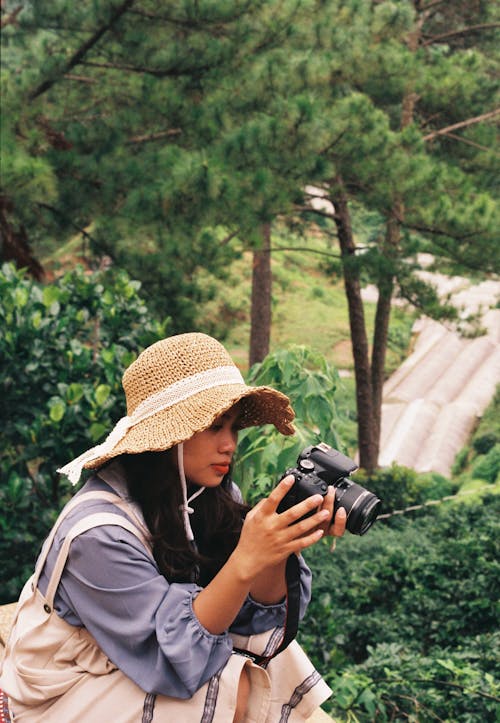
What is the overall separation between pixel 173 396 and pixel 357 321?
8691 mm

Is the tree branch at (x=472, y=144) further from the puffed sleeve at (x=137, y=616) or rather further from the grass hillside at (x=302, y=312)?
the puffed sleeve at (x=137, y=616)

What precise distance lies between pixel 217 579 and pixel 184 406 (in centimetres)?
37

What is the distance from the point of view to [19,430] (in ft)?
10.5

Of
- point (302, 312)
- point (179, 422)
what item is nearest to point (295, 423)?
point (179, 422)

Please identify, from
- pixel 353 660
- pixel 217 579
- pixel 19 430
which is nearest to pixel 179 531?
pixel 217 579

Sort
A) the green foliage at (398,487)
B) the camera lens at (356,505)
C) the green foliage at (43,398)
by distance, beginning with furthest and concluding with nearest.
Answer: the green foliage at (398,487) < the green foliage at (43,398) < the camera lens at (356,505)

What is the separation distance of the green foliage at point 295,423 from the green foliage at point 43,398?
1.81 ft

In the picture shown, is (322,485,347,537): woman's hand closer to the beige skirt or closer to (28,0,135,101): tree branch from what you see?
the beige skirt

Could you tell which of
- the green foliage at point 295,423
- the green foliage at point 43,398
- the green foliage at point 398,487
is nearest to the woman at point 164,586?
the green foliage at point 295,423

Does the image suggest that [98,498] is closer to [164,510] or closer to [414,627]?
[164,510]

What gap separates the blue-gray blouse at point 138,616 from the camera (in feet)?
5.27

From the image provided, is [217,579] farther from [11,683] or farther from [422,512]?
[422,512]

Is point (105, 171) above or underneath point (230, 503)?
underneath

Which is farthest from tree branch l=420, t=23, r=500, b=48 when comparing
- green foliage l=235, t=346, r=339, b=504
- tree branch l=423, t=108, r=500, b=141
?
green foliage l=235, t=346, r=339, b=504
